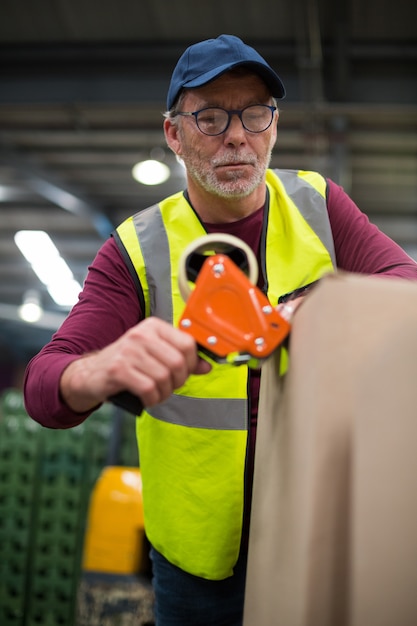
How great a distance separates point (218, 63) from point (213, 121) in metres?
0.12

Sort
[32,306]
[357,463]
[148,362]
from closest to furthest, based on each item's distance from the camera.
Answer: [357,463], [148,362], [32,306]

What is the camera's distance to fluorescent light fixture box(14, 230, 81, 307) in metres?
8.89

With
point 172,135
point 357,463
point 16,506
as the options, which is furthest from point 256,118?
point 16,506

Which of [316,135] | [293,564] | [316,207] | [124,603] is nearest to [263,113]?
[316,207]

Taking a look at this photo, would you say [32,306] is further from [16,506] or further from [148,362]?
[148,362]

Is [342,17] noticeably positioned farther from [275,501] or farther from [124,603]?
[275,501]

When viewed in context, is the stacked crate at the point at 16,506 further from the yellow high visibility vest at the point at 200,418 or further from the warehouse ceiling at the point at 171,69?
the yellow high visibility vest at the point at 200,418

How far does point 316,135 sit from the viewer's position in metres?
5.34

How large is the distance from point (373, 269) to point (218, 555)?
0.69 metres

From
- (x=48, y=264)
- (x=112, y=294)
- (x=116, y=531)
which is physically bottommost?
(x=116, y=531)

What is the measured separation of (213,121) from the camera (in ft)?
5.09

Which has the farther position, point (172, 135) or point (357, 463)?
point (172, 135)

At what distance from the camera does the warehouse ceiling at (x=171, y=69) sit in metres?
4.32

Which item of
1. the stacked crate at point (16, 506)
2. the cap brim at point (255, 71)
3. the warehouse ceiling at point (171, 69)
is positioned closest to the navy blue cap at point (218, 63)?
the cap brim at point (255, 71)
